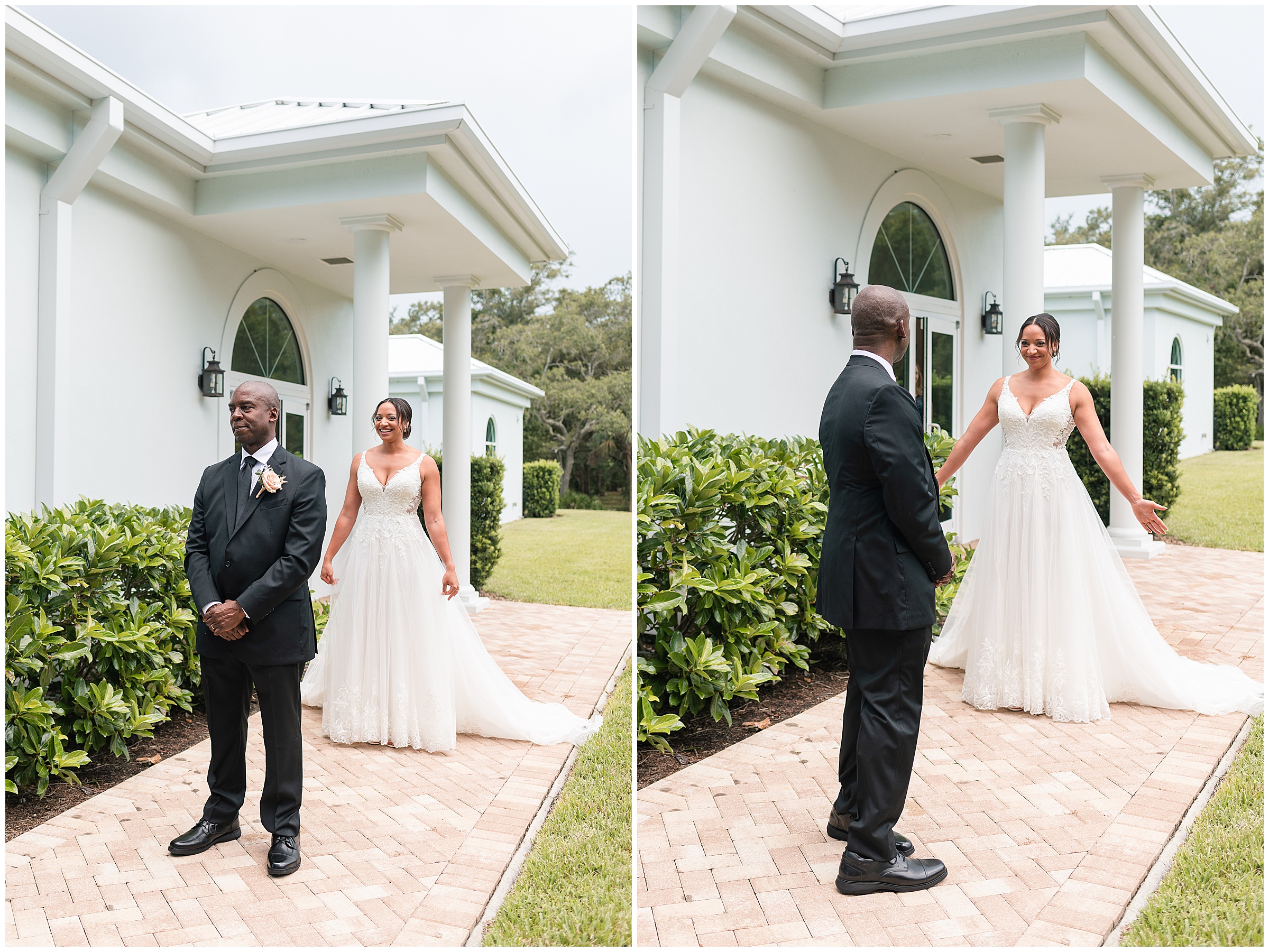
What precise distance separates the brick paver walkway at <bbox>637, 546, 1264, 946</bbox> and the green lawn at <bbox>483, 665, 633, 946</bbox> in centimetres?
13

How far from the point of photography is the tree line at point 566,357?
24.1 meters

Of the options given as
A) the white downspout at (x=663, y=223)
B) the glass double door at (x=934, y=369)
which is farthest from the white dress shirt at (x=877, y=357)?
the glass double door at (x=934, y=369)

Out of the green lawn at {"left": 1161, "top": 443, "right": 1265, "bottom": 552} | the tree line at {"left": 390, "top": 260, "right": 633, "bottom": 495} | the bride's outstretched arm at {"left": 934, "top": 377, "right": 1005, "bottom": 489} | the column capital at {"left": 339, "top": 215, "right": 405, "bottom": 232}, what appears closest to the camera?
the bride's outstretched arm at {"left": 934, "top": 377, "right": 1005, "bottom": 489}

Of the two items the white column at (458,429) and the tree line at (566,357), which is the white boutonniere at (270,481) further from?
the tree line at (566,357)

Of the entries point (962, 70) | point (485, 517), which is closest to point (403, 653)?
point (962, 70)

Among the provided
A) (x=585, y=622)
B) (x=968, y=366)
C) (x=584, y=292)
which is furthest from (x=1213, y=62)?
(x=585, y=622)

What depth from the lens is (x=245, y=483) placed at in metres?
3.38

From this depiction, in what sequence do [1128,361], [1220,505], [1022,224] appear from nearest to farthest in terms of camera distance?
[1022,224], [1128,361], [1220,505]

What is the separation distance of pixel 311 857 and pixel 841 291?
5.58 meters

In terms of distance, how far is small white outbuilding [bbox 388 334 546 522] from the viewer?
17.5 metres

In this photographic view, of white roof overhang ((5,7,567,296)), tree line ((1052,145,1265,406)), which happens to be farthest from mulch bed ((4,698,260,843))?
tree line ((1052,145,1265,406))

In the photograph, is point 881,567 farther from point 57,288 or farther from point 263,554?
point 57,288

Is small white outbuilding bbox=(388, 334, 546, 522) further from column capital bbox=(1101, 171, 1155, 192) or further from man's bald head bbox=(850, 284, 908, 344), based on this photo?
man's bald head bbox=(850, 284, 908, 344)

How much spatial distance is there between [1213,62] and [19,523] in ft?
99.8
